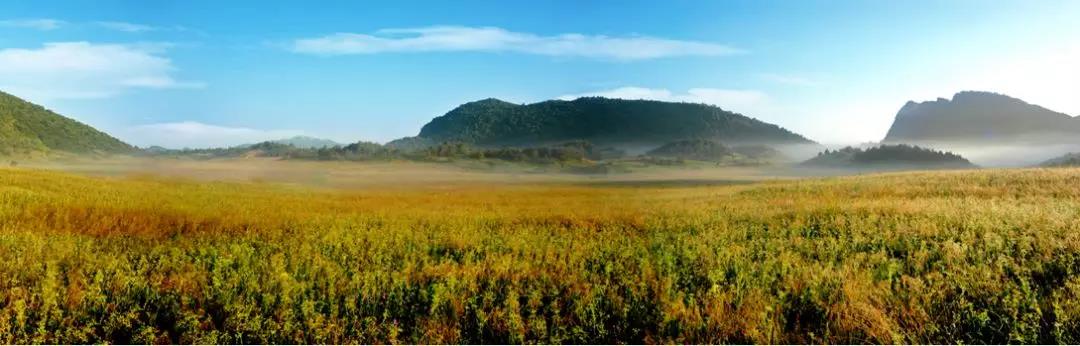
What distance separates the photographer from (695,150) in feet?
122

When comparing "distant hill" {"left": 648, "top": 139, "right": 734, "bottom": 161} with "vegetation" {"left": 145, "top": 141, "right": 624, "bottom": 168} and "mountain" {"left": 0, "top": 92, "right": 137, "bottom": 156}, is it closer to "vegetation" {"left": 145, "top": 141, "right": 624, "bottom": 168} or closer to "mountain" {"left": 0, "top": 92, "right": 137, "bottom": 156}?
"vegetation" {"left": 145, "top": 141, "right": 624, "bottom": 168}

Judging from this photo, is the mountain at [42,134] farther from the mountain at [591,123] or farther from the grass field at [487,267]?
the mountain at [591,123]

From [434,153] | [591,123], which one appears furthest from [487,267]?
[591,123]

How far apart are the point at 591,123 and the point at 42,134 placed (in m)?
27.1

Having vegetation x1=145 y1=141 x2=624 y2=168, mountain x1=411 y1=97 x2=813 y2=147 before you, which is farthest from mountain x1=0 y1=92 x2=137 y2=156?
mountain x1=411 y1=97 x2=813 y2=147

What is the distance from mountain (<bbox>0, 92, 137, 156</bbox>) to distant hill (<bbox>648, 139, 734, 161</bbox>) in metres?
24.5

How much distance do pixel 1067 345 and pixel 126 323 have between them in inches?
425

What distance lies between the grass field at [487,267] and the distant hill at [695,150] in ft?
62.4

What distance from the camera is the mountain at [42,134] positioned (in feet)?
48.4

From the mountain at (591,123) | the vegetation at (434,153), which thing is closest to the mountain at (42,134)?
the vegetation at (434,153)

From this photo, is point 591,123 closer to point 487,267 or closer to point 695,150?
point 695,150

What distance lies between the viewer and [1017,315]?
7.13m

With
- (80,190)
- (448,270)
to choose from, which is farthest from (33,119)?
(448,270)

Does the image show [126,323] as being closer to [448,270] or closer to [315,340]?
[315,340]
